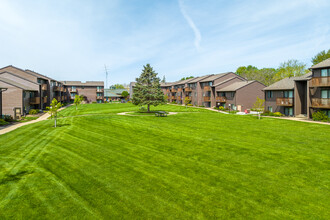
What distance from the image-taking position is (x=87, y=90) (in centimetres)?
9638

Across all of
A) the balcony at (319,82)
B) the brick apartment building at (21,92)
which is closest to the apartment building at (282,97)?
the balcony at (319,82)

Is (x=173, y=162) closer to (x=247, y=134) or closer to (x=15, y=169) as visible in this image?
(x=15, y=169)

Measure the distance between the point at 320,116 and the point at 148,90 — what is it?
96.4ft

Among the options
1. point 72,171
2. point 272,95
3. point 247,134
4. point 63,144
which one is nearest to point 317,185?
point 247,134

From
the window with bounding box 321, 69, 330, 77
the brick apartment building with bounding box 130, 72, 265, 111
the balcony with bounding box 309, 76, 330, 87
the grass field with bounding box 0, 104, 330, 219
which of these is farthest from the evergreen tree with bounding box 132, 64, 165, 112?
the window with bounding box 321, 69, 330, 77

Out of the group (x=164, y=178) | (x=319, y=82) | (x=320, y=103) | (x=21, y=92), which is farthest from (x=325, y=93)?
(x=21, y=92)

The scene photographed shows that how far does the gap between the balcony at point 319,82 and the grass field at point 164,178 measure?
14.3 m

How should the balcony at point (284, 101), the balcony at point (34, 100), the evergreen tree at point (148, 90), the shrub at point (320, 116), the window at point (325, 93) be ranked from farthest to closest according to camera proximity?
the balcony at point (34, 100)
the evergreen tree at point (148, 90)
the balcony at point (284, 101)
the window at point (325, 93)
the shrub at point (320, 116)

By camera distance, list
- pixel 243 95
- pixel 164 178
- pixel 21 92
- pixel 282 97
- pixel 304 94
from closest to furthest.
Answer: pixel 164 178, pixel 304 94, pixel 21 92, pixel 282 97, pixel 243 95

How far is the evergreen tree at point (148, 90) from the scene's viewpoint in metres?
42.9

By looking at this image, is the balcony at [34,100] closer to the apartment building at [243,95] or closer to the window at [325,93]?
the apartment building at [243,95]

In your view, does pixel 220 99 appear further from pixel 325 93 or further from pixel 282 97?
pixel 325 93

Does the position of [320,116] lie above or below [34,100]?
below

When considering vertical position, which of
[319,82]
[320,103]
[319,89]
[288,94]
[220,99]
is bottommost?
[320,103]
